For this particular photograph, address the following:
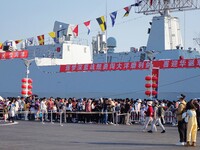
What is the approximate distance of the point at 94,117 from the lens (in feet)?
89.2

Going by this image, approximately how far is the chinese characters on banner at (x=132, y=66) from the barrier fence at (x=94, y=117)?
1016cm

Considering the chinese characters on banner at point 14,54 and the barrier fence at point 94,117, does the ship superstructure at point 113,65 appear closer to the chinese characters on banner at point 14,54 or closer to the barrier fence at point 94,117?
the chinese characters on banner at point 14,54

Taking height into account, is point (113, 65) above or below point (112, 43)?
below

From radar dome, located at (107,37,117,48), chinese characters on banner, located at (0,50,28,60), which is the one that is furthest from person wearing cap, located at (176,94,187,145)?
radar dome, located at (107,37,117,48)

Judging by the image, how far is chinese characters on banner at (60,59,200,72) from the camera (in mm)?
35625

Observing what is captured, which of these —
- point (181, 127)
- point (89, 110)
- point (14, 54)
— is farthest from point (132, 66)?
point (181, 127)

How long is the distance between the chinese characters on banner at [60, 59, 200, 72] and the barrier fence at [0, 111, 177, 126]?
33.3ft

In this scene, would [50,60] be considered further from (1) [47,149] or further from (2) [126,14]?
(1) [47,149]

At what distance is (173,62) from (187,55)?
7725 millimetres

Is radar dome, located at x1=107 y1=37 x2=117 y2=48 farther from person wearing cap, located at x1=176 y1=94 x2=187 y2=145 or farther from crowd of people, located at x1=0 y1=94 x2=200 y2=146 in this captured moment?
person wearing cap, located at x1=176 y1=94 x2=187 y2=145

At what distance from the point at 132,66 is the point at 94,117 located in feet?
43.1

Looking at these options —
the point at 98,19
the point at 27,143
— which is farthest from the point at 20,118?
the point at 27,143

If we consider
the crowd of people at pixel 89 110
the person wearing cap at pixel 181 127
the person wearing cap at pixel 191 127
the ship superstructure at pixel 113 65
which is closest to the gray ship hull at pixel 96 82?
the ship superstructure at pixel 113 65

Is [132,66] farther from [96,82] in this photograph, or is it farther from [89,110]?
[89,110]
